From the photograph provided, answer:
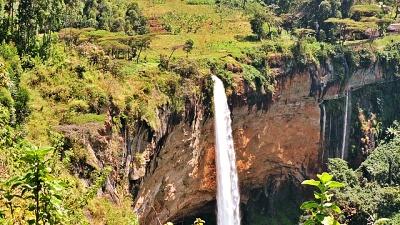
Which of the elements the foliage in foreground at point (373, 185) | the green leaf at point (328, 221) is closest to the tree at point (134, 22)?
the foliage in foreground at point (373, 185)

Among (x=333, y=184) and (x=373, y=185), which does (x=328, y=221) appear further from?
(x=373, y=185)

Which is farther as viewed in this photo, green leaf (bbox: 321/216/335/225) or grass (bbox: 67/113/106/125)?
grass (bbox: 67/113/106/125)

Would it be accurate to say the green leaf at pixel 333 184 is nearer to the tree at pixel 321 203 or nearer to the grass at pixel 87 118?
the tree at pixel 321 203

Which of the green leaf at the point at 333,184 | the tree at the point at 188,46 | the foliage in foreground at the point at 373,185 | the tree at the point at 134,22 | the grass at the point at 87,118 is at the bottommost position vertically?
the foliage in foreground at the point at 373,185

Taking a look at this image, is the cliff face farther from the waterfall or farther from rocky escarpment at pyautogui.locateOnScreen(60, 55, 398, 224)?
the waterfall

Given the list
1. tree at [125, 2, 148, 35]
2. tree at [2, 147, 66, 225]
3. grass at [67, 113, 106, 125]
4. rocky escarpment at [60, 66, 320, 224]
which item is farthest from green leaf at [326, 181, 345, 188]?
tree at [125, 2, 148, 35]

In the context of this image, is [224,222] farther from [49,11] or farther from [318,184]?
[318,184]
